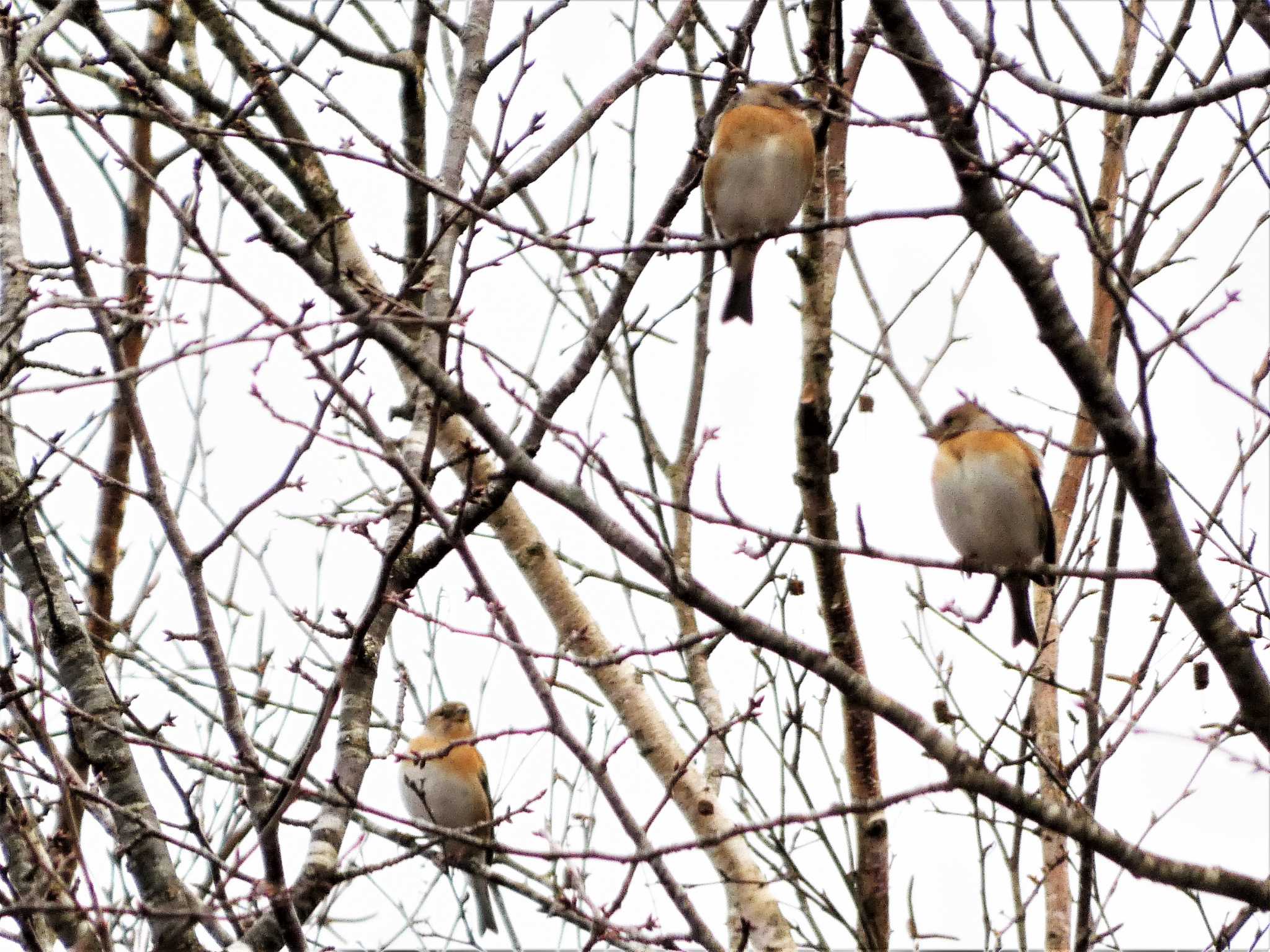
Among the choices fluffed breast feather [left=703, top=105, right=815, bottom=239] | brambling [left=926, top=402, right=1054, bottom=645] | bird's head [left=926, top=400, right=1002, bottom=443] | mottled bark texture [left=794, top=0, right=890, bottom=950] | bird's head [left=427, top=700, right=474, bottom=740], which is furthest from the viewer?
bird's head [left=427, top=700, right=474, bottom=740]

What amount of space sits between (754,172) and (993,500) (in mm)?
1293

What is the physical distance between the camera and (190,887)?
2953 millimetres

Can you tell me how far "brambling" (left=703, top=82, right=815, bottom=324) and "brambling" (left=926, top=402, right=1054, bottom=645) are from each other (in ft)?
2.77

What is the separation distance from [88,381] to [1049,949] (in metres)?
3.44

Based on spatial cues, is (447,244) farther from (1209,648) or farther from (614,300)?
(1209,648)

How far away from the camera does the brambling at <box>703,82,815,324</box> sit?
4.55 meters

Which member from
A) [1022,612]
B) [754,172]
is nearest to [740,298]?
[754,172]

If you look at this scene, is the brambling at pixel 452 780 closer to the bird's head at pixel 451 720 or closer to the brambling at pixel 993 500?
the bird's head at pixel 451 720

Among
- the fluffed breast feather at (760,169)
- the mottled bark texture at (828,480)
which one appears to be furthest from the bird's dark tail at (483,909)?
the fluffed breast feather at (760,169)

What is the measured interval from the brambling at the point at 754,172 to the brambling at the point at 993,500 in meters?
0.85

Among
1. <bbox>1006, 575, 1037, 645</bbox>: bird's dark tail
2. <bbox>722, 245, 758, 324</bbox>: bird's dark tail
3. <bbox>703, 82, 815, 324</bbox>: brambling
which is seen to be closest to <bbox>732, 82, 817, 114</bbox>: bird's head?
<bbox>703, 82, 815, 324</bbox>: brambling

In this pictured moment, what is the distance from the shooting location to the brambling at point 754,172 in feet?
14.9

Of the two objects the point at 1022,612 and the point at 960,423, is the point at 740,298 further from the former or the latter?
the point at 1022,612

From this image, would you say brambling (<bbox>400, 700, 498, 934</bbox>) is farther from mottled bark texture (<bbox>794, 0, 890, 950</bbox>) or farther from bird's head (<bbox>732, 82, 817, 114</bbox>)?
bird's head (<bbox>732, 82, 817, 114</bbox>)
